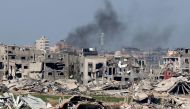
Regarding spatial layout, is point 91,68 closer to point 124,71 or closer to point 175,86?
point 124,71

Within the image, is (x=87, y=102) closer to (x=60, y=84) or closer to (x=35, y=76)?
(x=60, y=84)

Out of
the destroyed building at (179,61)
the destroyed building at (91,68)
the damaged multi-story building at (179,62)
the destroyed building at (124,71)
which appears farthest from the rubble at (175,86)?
the destroyed building at (179,61)

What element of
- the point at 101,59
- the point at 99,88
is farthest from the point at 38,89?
the point at 101,59

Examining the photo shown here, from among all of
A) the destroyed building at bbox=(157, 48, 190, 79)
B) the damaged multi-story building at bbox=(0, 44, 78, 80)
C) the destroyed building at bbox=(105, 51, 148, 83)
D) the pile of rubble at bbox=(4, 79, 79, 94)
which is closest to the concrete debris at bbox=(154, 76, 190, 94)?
the pile of rubble at bbox=(4, 79, 79, 94)

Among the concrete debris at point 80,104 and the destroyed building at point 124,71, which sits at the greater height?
the destroyed building at point 124,71

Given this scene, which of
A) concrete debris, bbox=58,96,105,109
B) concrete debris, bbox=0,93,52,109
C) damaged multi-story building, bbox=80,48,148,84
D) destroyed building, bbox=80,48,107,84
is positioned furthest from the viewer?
destroyed building, bbox=80,48,107,84

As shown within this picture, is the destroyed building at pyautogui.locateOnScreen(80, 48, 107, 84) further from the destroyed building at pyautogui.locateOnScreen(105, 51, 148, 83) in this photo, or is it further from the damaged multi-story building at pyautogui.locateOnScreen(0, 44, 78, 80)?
the damaged multi-story building at pyautogui.locateOnScreen(0, 44, 78, 80)

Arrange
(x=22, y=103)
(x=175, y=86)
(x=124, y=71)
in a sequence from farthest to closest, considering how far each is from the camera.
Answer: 1. (x=124, y=71)
2. (x=175, y=86)
3. (x=22, y=103)

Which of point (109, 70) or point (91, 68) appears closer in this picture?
point (109, 70)

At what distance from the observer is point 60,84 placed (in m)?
45.1

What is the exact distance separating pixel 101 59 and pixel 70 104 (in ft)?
104

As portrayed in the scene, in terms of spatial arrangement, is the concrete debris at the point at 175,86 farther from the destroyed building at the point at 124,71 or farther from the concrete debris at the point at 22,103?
the concrete debris at the point at 22,103

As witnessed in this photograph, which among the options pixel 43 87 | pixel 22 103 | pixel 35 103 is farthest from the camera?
pixel 43 87

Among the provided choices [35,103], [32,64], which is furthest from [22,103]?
[32,64]
